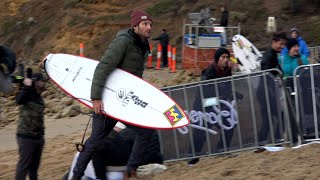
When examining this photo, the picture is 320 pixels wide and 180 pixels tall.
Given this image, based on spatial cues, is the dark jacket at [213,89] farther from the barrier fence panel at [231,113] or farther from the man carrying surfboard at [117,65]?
the man carrying surfboard at [117,65]

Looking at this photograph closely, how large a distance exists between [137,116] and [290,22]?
20.3m

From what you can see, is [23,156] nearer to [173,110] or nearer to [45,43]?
[173,110]

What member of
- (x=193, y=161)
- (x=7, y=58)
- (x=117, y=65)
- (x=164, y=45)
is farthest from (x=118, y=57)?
(x=164, y=45)

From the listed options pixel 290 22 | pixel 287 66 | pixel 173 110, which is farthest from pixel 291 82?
pixel 290 22

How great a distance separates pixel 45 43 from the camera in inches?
1171

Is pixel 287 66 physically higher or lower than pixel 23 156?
higher

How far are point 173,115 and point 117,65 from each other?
2.61ft

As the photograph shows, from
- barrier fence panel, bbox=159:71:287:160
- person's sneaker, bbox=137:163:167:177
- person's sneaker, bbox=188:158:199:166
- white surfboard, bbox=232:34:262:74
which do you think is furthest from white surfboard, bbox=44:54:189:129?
white surfboard, bbox=232:34:262:74

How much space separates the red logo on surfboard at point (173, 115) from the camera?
655cm

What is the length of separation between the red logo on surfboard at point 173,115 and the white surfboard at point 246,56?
576cm

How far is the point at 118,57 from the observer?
6.32 m

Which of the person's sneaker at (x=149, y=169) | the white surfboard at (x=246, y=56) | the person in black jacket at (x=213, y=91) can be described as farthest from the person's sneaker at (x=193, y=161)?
the white surfboard at (x=246, y=56)

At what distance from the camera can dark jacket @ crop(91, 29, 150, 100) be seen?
20.7 feet

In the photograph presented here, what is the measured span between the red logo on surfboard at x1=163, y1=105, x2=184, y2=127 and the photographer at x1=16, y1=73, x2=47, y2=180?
1593mm
